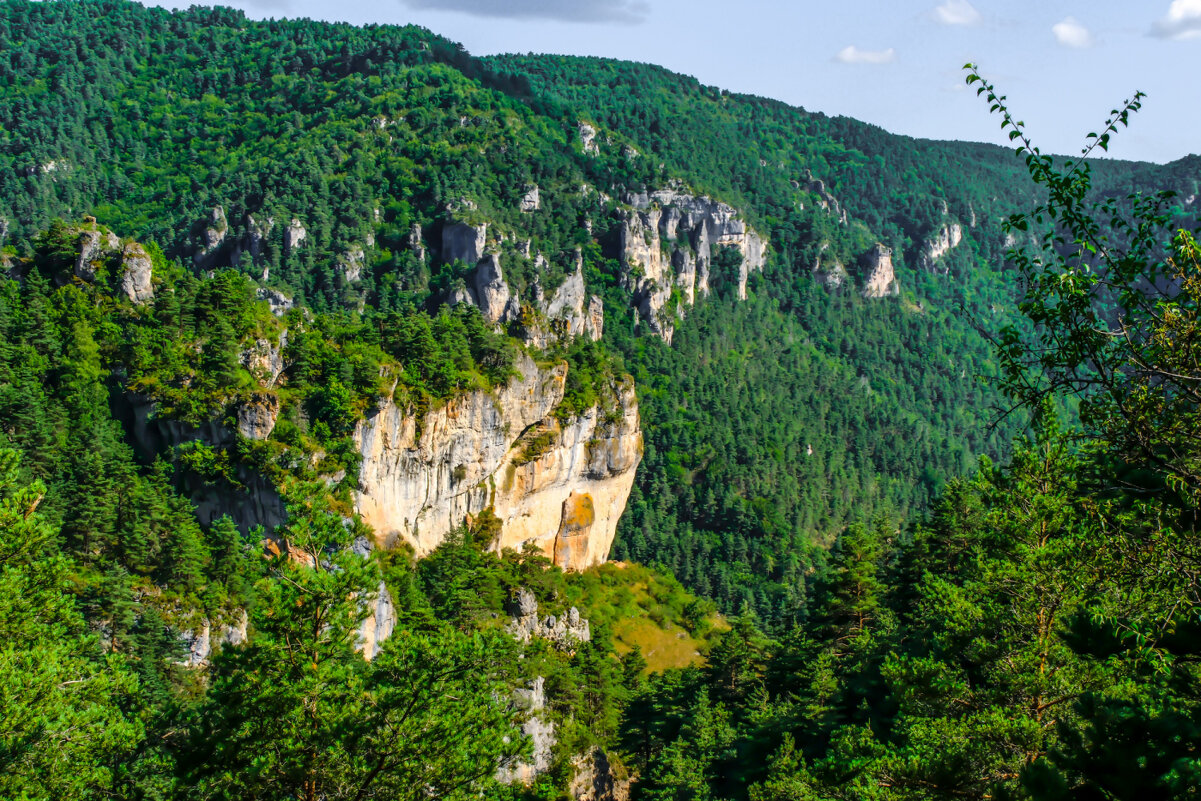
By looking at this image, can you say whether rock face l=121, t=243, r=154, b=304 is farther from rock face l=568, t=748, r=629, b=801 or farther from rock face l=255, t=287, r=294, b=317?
rock face l=255, t=287, r=294, b=317

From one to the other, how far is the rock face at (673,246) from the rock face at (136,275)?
278ft

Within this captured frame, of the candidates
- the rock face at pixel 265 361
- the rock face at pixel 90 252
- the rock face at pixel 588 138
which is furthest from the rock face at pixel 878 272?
the rock face at pixel 90 252

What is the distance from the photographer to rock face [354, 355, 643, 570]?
44969 millimetres

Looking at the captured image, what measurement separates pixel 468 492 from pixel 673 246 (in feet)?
292

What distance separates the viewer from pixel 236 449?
37.9 metres

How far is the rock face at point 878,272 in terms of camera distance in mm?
164150

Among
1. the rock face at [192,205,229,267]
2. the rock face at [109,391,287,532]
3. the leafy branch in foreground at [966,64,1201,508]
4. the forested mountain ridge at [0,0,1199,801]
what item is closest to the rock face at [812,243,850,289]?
the forested mountain ridge at [0,0,1199,801]

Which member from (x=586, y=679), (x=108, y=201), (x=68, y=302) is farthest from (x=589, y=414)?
(x=108, y=201)

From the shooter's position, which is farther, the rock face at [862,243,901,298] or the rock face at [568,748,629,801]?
the rock face at [862,243,901,298]

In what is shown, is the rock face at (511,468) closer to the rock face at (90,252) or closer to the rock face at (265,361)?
the rock face at (265,361)

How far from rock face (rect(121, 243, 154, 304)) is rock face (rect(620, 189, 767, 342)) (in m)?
84.9

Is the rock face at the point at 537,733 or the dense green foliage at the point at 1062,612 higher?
the dense green foliage at the point at 1062,612

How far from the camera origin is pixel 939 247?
189250 millimetres

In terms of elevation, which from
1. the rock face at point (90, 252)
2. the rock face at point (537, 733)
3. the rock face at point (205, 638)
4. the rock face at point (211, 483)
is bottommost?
the rock face at point (537, 733)
